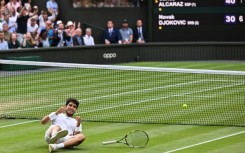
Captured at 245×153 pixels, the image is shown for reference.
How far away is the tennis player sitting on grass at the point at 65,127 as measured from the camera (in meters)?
15.6

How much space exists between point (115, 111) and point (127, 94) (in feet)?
9.42

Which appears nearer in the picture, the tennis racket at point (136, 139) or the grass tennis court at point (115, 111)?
the tennis racket at point (136, 139)

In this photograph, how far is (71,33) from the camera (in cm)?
3406

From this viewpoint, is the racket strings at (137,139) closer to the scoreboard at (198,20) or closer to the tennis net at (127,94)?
the tennis net at (127,94)

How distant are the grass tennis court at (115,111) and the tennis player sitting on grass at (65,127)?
232mm

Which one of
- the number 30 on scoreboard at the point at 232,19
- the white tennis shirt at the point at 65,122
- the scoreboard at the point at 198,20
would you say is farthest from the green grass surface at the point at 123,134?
the number 30 on scoreboard at the point at 232,19

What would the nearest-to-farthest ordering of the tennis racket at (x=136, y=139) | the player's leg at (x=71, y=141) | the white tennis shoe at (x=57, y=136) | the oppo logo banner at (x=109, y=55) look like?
the white tennis shoe at (x=57, y=136) < the player's leg at (x=71, y=141) < the tennis racket at (x=136, y=139) < the oppo logo banner at (x=109, y=55)

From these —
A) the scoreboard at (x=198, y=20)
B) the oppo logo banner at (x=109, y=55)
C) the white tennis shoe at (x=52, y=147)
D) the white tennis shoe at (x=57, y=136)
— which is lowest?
the white tennis shoe at (x=52, y=147)

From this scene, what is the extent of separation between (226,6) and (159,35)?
3.20m

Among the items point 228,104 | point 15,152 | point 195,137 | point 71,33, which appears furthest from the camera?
point 71,33

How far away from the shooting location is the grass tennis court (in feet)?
53.1

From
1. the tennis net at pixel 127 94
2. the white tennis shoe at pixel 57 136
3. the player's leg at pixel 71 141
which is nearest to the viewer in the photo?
the white tennis shoe at pixel 57 136

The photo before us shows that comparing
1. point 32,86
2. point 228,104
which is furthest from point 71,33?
point 228,104

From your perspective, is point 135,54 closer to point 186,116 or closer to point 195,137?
point 186,116
